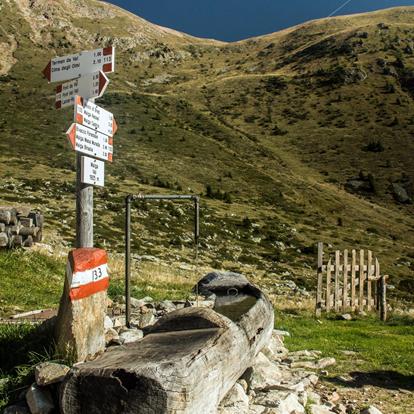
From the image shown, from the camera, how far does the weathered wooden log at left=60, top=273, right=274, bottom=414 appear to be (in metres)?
4.16

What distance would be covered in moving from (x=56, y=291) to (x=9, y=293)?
3.99 ft

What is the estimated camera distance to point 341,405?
6633 mm

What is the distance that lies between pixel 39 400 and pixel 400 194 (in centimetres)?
6919

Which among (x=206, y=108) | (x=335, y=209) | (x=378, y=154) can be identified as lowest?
(x=335, y=209)

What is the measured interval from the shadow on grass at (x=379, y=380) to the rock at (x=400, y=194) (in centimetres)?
6296

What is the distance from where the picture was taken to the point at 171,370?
168 inches

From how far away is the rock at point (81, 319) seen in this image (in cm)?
556

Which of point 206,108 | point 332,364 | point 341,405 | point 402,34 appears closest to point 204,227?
point 332,364

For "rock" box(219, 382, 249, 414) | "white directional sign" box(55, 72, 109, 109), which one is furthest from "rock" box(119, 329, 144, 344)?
"white directional sign" box(55, 72, 109, 109)

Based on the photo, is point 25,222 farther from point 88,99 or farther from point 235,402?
point 235,402

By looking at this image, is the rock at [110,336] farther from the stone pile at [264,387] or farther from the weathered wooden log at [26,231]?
the weathered wooden log at [26,231]

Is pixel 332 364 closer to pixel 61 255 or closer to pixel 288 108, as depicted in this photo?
pixel 61 255

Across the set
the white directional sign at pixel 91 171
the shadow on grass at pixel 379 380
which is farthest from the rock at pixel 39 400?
the shadow on grass at pixel 379 380

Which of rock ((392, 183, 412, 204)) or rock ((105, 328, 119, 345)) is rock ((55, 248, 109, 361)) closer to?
rock ((105, 328, 119, 345))
